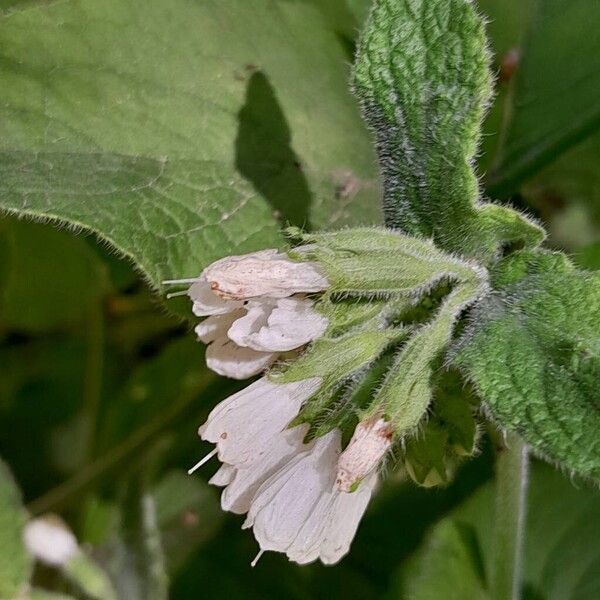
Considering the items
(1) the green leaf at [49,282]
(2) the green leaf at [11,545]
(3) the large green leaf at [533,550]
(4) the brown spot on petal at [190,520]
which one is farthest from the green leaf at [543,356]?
(1) the green leaf at [49,282]

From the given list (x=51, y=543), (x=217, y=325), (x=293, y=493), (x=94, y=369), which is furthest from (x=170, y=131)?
(x=94, y=369)

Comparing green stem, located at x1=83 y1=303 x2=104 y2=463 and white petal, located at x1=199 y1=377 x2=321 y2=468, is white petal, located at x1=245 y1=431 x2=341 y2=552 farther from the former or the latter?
green stem, located at x1=83 y1=303 x2=104 y2=463

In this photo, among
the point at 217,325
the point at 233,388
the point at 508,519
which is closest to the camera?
the point at 217,325

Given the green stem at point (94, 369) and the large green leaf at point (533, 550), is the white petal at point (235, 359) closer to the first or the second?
the large green leaf at point (533, 550)

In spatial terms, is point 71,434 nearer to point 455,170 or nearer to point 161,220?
point 161,220

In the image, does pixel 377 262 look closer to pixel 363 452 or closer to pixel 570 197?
pixel 363 452

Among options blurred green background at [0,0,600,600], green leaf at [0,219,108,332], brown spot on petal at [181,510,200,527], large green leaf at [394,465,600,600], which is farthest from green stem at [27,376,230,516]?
large green leaf at [394,465,600,600]

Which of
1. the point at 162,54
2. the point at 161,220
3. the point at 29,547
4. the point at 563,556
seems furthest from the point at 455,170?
the point at 29,547
